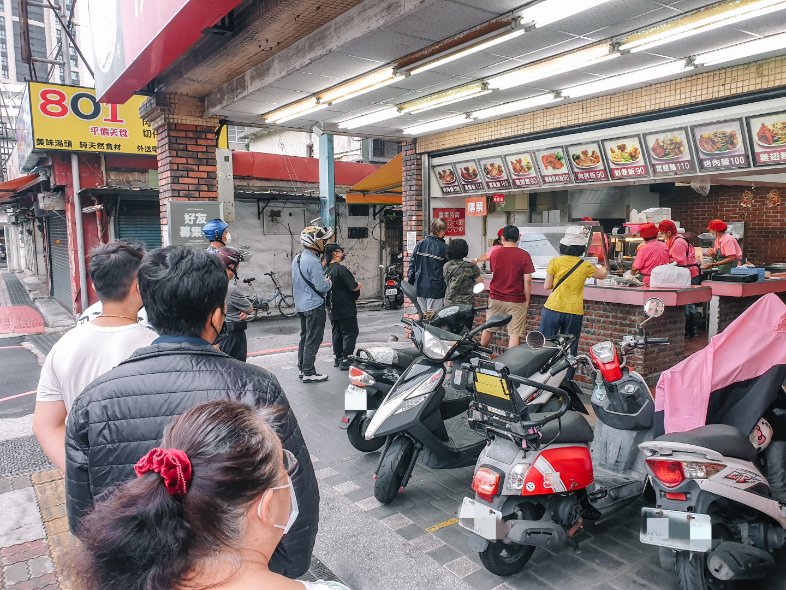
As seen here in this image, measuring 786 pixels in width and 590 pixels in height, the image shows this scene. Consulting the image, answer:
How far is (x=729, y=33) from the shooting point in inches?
189

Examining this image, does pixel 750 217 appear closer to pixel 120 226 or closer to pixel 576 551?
pixel 576 551

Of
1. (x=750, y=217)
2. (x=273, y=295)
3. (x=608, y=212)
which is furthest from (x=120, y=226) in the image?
(x=750, y=217)

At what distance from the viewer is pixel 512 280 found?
22.9ft

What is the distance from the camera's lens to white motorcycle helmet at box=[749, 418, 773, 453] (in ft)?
11.3

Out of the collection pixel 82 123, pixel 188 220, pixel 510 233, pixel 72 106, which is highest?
pixel 72 106

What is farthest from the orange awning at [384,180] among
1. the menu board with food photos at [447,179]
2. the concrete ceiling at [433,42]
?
the concrete ceiling at [433,42]

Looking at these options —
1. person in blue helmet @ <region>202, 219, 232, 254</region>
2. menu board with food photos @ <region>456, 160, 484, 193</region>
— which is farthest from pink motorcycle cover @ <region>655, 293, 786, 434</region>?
menu board with food photos @ <region>456, 160, 484, 193</region>

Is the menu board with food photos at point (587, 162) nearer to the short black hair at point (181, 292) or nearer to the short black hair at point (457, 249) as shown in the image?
the short black hair at point (457, 249)

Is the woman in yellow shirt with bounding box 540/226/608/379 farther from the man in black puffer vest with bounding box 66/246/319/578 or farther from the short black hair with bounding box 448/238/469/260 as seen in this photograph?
the man in black puffer vest with bounding box 66/246/319/578

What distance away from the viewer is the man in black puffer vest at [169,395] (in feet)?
5.55

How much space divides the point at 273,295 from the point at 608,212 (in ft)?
27.6

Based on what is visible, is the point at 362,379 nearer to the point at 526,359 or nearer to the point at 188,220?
the point at 526,359

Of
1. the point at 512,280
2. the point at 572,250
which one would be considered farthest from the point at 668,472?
the point at 512,280

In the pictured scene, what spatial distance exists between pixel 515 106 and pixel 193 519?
726 centimetres
